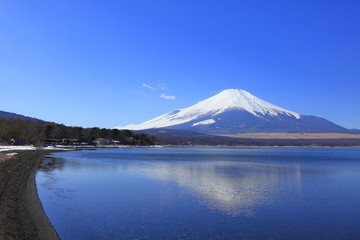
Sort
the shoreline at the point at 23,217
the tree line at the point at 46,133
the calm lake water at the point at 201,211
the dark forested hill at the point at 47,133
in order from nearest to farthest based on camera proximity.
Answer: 1. the shoreline at the point at 23,217
2. the calm lake water at the point at 201,211
3. the tree line at the point at 46,133
4. the dark forested hill at the point at 47,133

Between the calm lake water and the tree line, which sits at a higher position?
the tree line

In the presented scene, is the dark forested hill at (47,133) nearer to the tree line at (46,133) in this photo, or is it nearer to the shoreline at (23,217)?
the tree line at (46,133)

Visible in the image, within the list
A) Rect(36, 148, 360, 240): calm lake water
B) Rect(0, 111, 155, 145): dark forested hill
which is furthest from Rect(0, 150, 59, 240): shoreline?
Rect(0, 111, 155, 145): dark forested hill

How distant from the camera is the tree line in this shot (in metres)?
115

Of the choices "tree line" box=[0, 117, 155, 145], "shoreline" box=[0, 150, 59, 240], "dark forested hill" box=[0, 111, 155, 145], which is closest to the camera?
"shoreline" box=[0, 150, 59, 240]

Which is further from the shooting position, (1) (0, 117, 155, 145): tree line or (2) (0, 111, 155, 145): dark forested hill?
(2) (0, 111, 155, 145): dark forested hill

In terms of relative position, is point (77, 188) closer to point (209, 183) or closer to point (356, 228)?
point (209, 183)

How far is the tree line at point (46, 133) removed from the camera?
11456cm

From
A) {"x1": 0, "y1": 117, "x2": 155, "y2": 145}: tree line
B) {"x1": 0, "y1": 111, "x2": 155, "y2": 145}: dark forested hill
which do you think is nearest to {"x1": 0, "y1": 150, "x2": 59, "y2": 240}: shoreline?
{"x1": 0, "y1": 117, "x2": 155, "y2": 145}: tree line

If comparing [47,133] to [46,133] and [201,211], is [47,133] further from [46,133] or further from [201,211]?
[201,211]

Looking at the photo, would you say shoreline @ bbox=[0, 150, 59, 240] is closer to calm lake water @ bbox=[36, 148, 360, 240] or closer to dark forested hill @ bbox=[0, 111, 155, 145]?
calm lake water @ bbox=[36, 148, 360, 240]

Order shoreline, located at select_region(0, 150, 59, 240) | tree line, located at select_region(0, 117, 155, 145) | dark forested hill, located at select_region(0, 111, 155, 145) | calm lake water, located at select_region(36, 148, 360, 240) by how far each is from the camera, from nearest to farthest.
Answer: shoreline, located at select_region(0, 150, 59, 240) → calm lake water, located at select_region(36, 148, 360, 240) → tree line, located at select_region(0, 117, 155, 145) → dark forested hill, located at select_region(0, 111, 155, 145)

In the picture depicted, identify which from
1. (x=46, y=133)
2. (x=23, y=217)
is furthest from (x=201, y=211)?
(x=46, y=133)

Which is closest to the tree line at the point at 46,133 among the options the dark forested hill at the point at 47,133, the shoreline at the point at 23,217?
the dark forested hill at the point at 47,133
